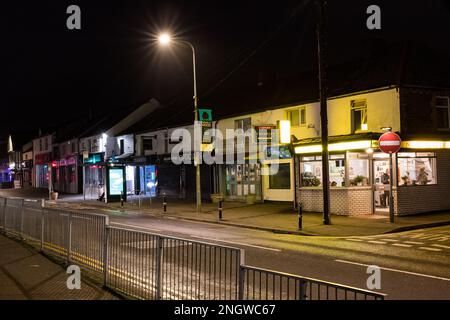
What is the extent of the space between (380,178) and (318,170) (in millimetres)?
2870

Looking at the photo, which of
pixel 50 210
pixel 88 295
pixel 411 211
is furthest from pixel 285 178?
pixel 88 295

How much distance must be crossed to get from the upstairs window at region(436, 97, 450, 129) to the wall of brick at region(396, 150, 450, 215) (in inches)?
48.4

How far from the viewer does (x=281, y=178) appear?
92.1 ft

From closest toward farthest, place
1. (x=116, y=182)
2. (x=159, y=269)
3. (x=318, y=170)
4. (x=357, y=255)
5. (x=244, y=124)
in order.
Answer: (x=159, y=269) < (x=357, y=255) < (x=318, y=170) < (x=244, y=124) < (x=116, y=182)

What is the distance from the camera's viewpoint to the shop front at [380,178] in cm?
2125

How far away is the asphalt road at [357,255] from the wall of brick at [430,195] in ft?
11.0

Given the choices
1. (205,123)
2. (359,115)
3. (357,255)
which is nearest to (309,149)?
Answer: (359,115)

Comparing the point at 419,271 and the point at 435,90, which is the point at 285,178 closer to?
the point at 435,90

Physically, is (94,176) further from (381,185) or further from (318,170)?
(381,185)

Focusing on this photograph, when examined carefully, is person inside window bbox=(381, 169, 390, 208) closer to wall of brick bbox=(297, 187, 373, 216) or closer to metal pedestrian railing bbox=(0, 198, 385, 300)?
wall of brick bbox=(297, 187, 373, 216)
